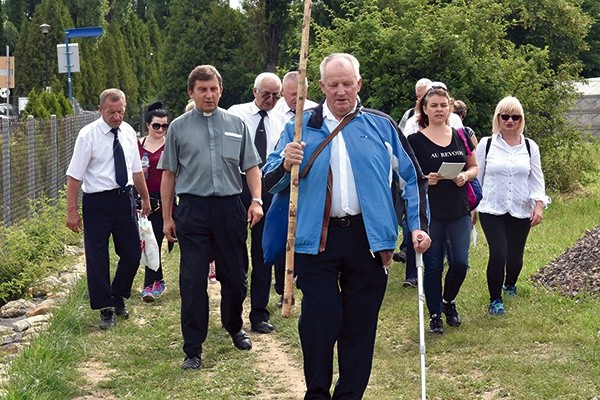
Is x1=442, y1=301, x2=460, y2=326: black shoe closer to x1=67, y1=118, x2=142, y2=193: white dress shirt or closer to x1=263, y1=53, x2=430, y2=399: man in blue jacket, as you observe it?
→ x1=67, y1=118, x2=142, y2=193: white dress shirt

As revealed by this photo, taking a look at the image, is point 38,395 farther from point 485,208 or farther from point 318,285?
point 485,208

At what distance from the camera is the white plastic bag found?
10.5m

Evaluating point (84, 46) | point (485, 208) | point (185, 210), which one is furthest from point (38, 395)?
point (84, 46)

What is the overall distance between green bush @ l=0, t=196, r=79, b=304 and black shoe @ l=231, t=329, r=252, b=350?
3917 millimetres

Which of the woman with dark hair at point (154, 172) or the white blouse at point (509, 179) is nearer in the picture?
the white blouse at point (509, 179)

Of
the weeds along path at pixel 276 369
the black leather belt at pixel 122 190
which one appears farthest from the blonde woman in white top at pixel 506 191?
the black leather belt at pixel 122 190

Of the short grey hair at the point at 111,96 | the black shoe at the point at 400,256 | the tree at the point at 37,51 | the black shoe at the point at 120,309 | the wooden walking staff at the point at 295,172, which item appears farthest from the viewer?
the tree at the point at 37,51

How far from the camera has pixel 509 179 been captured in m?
9.41

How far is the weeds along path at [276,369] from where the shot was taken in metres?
7.26

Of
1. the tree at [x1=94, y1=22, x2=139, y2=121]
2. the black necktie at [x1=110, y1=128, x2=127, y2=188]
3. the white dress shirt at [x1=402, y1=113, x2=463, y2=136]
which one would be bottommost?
the tree at [x1=94, y1=22, x2=139, y2=121]

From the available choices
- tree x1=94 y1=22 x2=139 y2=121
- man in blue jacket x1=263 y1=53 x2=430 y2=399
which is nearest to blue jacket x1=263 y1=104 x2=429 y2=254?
man in blue jacket x1=263 y1=53 x2=430 y2=399

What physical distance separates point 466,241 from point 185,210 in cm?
234

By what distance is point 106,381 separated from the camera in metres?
7.64

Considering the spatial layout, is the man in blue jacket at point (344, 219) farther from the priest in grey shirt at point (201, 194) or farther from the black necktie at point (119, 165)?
the black necktie at point (119, 165)
